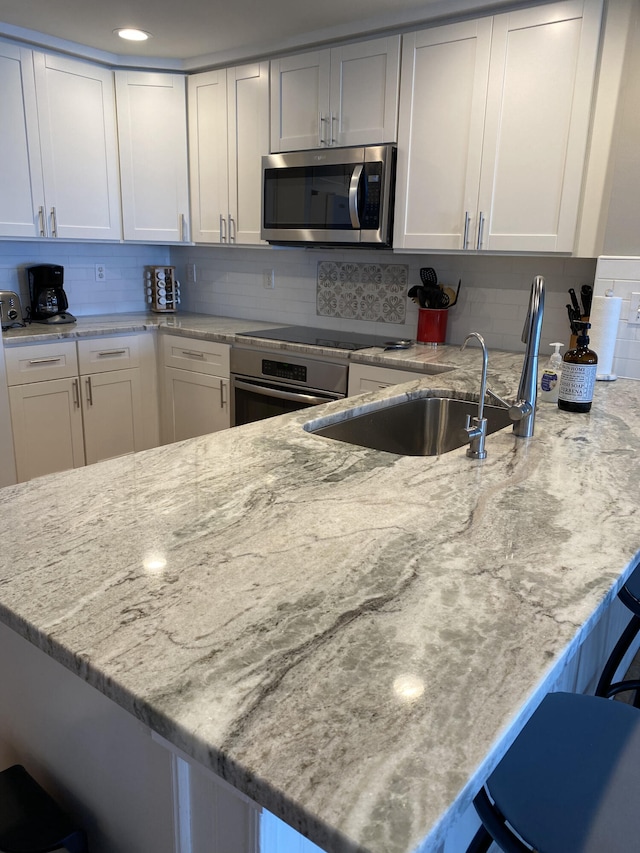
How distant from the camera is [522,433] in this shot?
1.58 meters

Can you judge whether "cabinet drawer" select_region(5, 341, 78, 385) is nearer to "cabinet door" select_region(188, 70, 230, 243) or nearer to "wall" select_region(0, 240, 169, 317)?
"wall" select_region(0, 240, 169, 317)

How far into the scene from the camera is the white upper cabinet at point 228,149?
3.40 m

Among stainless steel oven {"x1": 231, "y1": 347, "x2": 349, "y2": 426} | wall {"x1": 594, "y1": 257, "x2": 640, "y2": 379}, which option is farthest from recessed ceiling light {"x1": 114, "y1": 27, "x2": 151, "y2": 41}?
wall {"x1": 594, "y1": 257, "x2": 640, "y2": 379}

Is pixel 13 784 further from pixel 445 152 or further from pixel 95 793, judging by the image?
pixel 445 152

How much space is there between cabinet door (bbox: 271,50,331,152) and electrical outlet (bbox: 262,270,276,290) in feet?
2.59

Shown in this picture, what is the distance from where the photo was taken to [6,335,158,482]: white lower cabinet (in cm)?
320

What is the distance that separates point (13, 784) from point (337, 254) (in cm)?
Result: 311

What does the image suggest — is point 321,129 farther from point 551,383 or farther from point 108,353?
point 551,383

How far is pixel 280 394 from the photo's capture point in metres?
3.21

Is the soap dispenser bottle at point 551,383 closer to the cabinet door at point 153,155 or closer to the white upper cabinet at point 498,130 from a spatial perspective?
A: the white upper cabinet at point 498,130

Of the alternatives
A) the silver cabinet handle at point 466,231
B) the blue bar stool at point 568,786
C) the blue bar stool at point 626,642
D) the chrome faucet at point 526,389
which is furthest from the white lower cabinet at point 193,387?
the blue bar stool at point 568,786

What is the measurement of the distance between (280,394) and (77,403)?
1.13m

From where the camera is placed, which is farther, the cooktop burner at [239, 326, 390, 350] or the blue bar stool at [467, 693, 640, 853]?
the cooktop burner at [239, 326, 390, 350]

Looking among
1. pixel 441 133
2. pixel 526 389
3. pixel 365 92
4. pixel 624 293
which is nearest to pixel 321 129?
pixel 365 92
